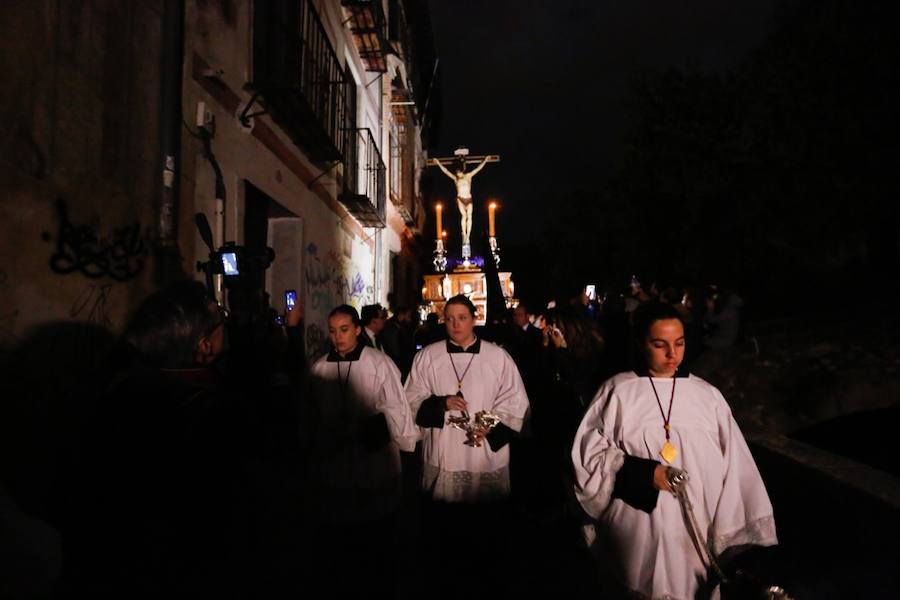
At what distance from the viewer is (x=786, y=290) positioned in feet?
53.5

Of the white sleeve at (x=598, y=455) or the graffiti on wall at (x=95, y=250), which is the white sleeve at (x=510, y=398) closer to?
the white sleeve at (x=598, y=455)

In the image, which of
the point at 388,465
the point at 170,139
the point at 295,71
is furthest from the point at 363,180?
the point at 388,465

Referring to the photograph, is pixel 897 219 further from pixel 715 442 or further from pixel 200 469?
pixel 200 469

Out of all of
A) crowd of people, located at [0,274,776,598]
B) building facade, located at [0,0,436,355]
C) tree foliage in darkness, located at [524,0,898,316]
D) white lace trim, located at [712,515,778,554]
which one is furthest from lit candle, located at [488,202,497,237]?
white lace trim, located at [712,515,778,554]

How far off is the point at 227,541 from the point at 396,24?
2169 centimetres

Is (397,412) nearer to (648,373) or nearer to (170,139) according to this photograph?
(648,373)

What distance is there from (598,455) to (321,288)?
9188 mm

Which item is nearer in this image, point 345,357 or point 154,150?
point 345,357

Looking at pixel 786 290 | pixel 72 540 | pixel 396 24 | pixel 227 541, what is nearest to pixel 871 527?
pixel 227 541

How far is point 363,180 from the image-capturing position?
1456 centimetres

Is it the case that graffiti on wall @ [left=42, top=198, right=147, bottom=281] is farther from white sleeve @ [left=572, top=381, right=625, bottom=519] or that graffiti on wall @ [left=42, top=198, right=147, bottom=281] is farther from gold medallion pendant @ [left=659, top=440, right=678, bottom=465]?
gold medallion pendant @ [left=659, top=440, right=678, bottom=465]

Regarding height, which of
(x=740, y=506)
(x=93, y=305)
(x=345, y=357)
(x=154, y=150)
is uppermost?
(x=154, y=150)

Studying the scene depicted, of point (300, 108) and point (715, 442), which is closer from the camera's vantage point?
point (715, 442)

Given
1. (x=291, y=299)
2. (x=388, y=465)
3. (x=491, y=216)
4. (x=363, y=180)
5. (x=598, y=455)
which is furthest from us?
(x=491, y=216)
